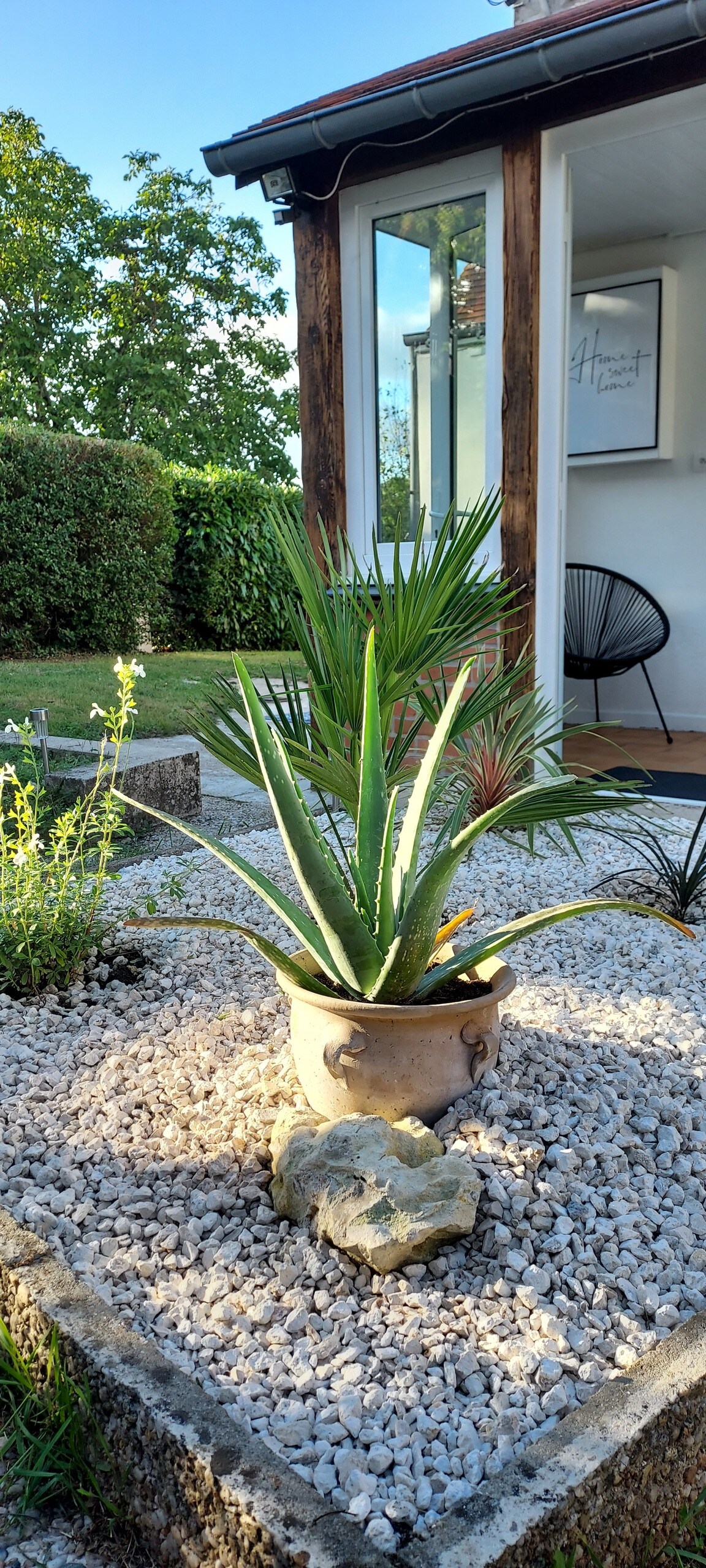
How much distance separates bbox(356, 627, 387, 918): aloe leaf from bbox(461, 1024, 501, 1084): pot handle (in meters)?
0.25

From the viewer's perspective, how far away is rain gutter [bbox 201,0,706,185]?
336 centimetres

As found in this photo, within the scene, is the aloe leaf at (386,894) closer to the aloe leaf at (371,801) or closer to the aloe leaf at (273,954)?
the aloe leaf at (371,801)

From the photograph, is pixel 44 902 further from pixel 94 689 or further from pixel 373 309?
pixel 94 689

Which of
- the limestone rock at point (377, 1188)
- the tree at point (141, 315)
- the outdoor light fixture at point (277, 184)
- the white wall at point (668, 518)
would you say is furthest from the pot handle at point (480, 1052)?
the tree at point (141, 315)

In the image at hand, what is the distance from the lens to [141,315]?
19.9m

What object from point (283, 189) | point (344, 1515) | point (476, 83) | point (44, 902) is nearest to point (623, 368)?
point (283, 189)

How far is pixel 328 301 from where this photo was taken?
4.59m

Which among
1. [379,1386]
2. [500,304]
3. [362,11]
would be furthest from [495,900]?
[362,11]

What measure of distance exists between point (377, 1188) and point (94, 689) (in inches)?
223

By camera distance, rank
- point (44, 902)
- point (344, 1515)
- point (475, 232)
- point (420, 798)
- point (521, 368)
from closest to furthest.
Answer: point (344, 1515)
point (420, 798)
point (44, 902)
point (521, 368)
point (475, 232)

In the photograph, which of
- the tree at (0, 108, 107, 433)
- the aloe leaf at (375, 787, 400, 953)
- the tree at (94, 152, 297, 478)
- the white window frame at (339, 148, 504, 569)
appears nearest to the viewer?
the aloe leaf at (375, 787, 400, 953)

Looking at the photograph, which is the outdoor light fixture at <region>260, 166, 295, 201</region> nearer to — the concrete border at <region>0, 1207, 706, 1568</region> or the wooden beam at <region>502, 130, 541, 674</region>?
the wooden beam at <region>502, 130, 541, 674</region>

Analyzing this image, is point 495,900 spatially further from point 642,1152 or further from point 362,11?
point 362,11

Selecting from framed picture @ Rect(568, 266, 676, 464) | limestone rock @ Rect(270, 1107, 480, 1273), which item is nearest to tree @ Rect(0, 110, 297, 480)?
framed picture @ Rect(568, 266, 676, 464)
